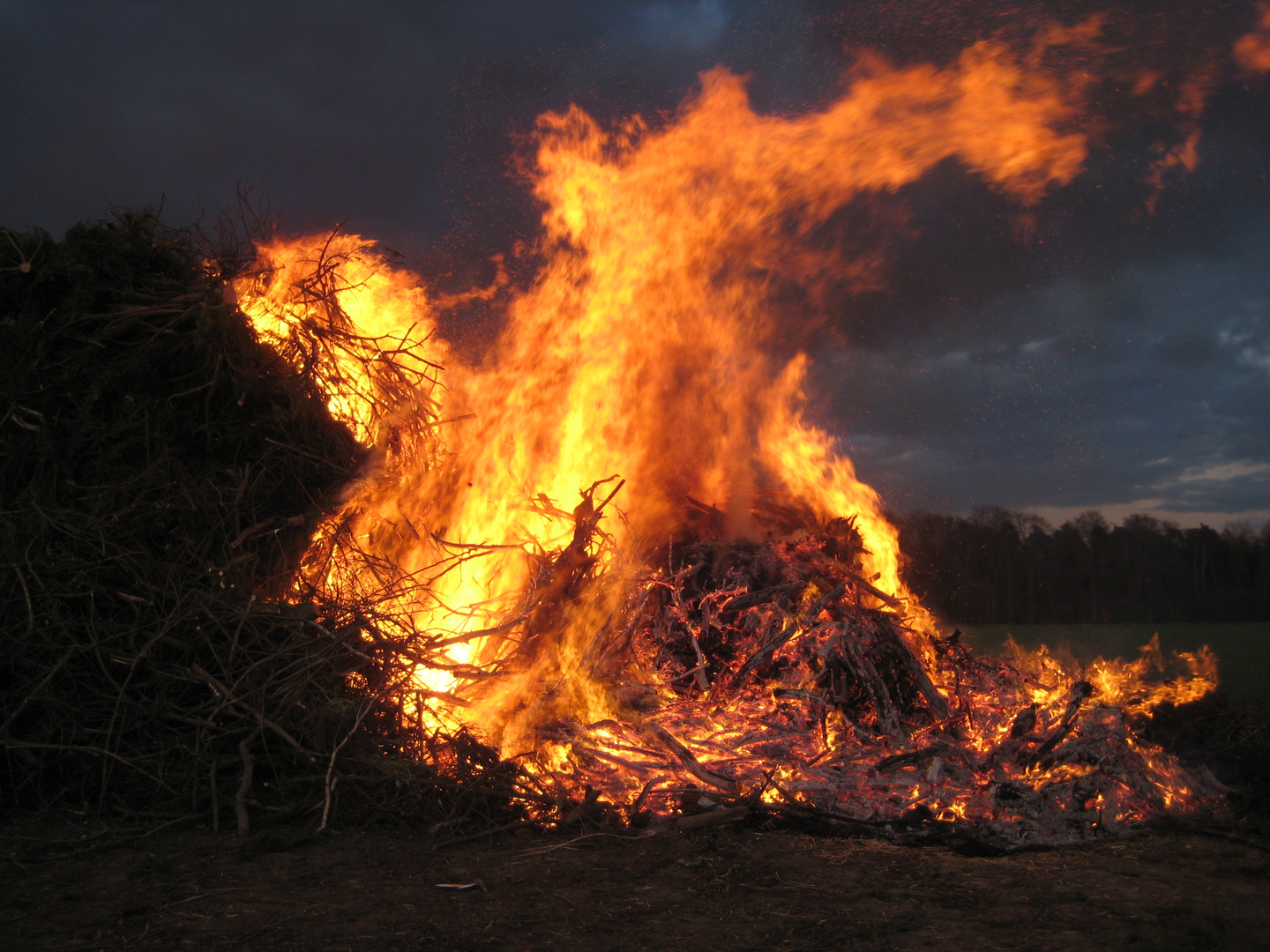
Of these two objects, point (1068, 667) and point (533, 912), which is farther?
point (1068, 667)

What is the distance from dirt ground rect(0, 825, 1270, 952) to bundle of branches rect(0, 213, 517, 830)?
0.48 metres

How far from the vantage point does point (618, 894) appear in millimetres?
3906

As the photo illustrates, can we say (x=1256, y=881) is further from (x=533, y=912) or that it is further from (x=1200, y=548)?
(x=1200, y=548)

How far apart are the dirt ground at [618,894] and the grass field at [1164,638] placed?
10.9 m

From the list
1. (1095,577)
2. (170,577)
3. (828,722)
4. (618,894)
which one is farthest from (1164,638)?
(170,577)

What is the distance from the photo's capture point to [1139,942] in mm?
3332

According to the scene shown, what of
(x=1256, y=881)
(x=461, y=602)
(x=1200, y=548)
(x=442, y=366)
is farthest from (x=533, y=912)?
(x=1200, y=548)

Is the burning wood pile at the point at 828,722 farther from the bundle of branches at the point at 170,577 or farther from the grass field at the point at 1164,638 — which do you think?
the grass field at the point at 1164,638

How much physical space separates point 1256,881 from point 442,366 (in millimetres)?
7233

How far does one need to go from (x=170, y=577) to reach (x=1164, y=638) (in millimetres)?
28192

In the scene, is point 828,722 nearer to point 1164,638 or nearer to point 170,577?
point 170,577

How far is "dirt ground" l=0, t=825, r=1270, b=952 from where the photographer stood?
3.37 meters

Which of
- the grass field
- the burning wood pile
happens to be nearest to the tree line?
the grass field

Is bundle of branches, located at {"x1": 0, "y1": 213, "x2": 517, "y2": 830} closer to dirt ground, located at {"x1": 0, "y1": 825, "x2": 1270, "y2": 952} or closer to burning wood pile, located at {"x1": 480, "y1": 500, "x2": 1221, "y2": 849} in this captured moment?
dirt ground, located at {"x1": 0, "y1": 825, "x2": 1270, "y2": 952}
